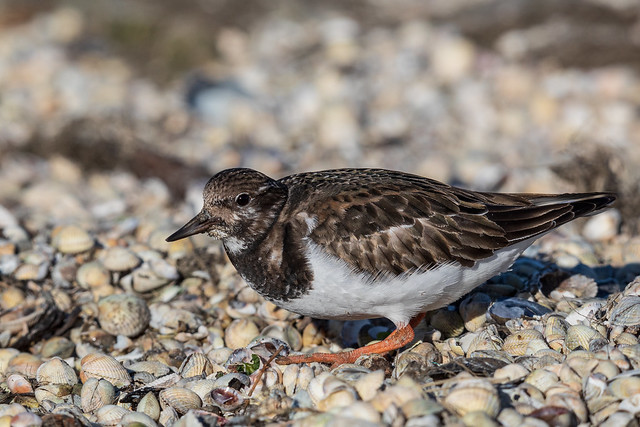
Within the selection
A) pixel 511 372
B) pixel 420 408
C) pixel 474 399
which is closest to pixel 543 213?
pixel 511 372

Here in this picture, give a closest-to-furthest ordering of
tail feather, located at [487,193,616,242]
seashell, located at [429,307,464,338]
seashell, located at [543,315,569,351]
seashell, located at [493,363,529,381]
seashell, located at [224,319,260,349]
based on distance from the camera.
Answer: seashell, located at [493,363,529,381] → seashell, located at [543,315,569,351] → tail feather, located at [487,193,616,242] → seashell, located at [429,307,464,338] → seashell, located at [224,319,260,349]

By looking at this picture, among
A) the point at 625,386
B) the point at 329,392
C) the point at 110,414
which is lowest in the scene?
the point at 110,414

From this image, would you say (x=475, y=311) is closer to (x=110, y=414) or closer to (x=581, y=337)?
(x=581, y=337)

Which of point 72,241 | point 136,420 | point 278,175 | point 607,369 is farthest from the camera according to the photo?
point 278,175

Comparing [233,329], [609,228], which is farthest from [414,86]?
[233,329]

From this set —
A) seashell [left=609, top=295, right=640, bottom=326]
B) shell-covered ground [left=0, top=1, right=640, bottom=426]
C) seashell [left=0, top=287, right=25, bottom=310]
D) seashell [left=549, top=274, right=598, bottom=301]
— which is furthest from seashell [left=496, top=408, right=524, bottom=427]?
A: seashell [left=0, top=287, right=25, bottom=310]

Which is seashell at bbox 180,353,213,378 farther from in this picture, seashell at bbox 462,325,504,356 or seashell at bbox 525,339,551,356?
seashell at bbox 525,339,551,356
